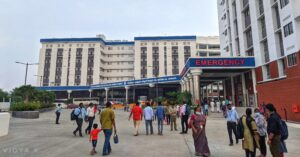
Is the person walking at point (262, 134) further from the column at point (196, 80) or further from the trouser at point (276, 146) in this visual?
the column at point (196, 80)

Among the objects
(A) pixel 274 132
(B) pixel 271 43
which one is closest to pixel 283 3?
(B) pixel 271 43

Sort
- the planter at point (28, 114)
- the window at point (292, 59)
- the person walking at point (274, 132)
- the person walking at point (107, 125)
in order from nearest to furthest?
the person walking at point (274, 132), the person walking at point (107, 125), the window at point (292, 59), the planter at point (28, 114)

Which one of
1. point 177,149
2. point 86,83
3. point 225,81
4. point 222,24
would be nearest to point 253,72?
point 225,81

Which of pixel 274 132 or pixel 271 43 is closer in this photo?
pixel 274 132

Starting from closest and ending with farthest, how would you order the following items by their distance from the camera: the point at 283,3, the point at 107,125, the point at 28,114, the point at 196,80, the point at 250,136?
the point at 250,136 < the point at 107,125 < the point at 283,3 < the point at 28,114 < the point at 196,80

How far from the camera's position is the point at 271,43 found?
2381cm

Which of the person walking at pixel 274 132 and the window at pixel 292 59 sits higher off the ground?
the window at pixel 292 59

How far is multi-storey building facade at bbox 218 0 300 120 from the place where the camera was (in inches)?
671

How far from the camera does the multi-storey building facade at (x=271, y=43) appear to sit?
1705 cm

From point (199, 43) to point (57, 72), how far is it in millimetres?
52894

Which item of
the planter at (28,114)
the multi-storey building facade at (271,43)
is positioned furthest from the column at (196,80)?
the planter at (28,114)

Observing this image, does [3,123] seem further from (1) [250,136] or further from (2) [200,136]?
(1) [250,136]

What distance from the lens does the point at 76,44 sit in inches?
2899

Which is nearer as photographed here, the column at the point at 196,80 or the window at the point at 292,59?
the window at the point at 292,59
